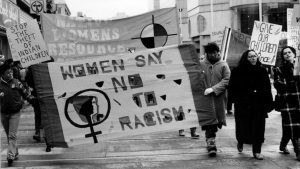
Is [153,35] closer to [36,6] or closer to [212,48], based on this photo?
[212,48]

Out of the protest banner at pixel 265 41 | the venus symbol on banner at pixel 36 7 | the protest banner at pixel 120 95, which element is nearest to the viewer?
the protest banner at pixel 120 95

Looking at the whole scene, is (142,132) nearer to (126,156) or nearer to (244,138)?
(126,156)

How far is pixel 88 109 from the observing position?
27.9 feet

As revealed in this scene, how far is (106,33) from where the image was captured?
11.4 m

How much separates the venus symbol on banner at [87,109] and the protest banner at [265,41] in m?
6.45

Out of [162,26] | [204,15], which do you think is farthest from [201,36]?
[162,26]

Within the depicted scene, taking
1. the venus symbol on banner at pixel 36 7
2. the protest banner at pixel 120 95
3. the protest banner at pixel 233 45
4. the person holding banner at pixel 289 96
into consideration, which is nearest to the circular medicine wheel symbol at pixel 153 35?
the protest banner at pixel 120 95

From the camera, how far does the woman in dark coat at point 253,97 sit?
8555mm

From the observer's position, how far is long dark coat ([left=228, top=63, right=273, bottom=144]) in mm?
8562

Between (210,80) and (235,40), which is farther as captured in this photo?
(235,40)

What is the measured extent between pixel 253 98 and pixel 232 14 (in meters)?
50.5

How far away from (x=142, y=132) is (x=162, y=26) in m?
3.41

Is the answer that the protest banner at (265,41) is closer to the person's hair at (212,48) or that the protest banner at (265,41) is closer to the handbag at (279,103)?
the person's hair at (212,48)

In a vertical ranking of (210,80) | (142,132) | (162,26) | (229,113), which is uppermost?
(162,26)
